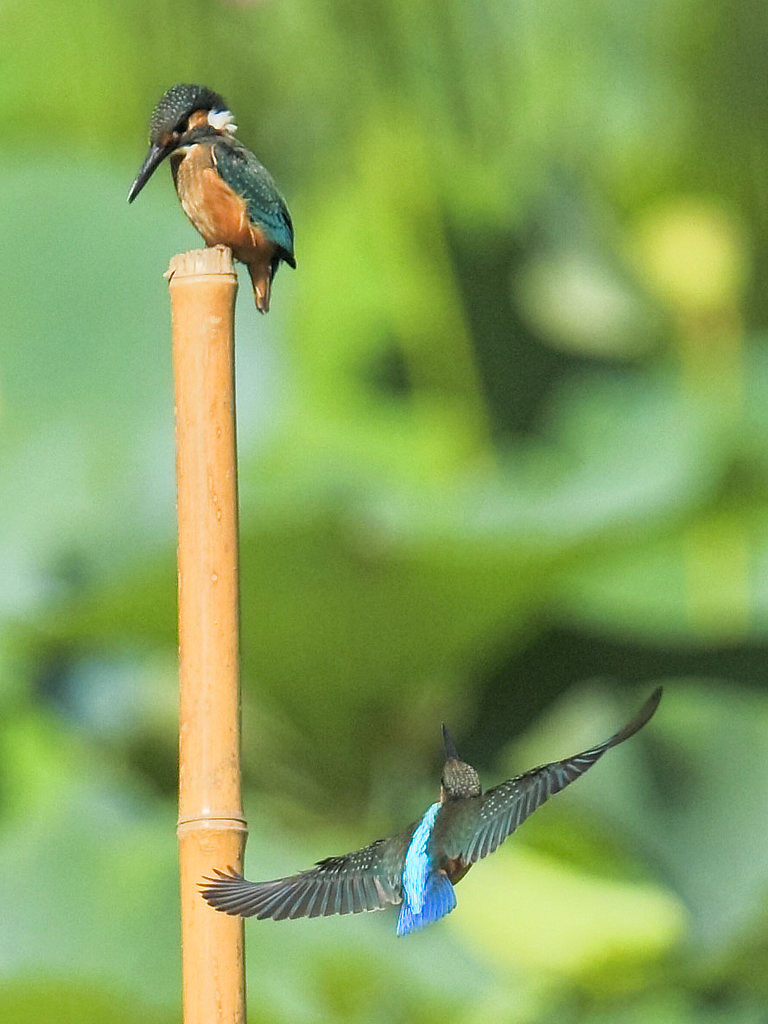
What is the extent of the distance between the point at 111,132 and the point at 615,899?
1173mm

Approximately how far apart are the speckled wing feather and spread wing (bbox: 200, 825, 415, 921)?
0.27 meters

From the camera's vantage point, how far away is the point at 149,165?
0.88 metres

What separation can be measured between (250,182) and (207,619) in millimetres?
265

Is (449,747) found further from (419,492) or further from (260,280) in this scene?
(419,492)

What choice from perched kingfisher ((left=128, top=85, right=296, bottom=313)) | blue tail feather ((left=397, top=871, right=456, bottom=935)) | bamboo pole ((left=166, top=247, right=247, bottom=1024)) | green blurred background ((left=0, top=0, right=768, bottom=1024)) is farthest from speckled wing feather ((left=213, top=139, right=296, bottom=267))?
green blurred background ((left=0, top=0, right=768, bottom=1024))

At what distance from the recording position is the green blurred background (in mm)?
1876

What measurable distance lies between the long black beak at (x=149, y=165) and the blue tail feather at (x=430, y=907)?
318 mm

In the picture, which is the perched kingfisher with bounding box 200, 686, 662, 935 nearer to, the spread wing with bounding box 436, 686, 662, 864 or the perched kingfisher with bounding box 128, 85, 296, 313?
the spread wing with bounding box 436, 686, 662, 864

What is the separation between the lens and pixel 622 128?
8.48ft

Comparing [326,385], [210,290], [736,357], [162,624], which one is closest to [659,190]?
[736,357]

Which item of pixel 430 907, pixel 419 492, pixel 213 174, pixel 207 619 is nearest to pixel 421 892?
pixel 430 907

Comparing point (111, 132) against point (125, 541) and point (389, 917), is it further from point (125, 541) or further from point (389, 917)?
point (389, 917)

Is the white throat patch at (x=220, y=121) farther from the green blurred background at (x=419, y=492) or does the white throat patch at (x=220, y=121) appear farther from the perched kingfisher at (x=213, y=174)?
the green blurred background at (x=419, y=492)

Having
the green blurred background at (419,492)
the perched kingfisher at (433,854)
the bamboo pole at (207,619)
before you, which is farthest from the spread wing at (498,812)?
the green blurred background at (419,492)
